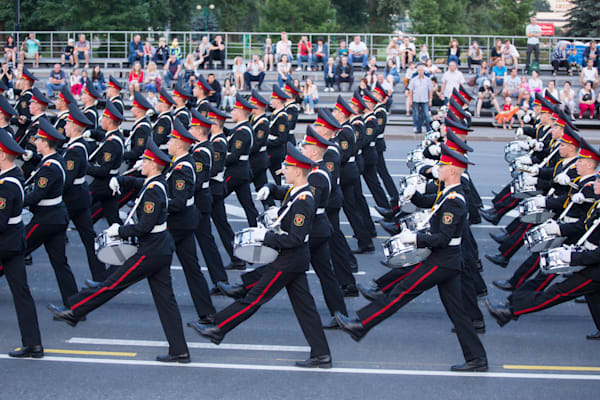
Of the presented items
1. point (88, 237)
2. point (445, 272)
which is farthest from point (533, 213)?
point (88, 237)

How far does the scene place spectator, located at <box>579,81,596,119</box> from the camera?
24625 mm

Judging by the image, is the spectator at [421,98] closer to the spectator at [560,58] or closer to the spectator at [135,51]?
the spectator at [560,58]

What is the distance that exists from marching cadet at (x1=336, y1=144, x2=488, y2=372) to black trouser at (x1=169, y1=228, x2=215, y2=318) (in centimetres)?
159

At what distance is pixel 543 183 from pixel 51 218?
5.61 m

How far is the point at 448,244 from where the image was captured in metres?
7.14

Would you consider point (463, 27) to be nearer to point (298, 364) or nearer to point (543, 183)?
point (543, 183)

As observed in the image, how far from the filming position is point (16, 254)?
7.40 m

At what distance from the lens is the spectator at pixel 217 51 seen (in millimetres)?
27875

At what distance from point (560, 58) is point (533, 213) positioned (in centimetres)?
2076

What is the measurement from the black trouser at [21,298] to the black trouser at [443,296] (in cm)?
283

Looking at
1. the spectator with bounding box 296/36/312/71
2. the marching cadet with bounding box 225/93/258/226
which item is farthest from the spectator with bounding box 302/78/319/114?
the marching cadet with bounding box 225/93/258/226

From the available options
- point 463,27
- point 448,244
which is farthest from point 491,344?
point 463,27

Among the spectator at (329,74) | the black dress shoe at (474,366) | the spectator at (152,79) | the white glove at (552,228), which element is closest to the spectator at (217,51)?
the spectator at (329,74)

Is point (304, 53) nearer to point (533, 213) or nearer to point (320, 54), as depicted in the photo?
point (320, 54)
